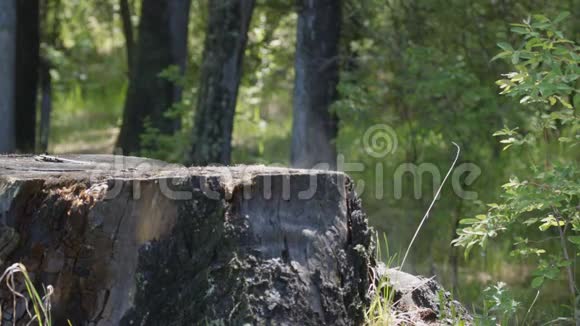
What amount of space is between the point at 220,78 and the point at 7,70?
2.05 m

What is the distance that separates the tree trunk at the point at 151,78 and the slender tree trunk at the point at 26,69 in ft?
3.50

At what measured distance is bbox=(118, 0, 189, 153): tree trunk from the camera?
32.3 ft

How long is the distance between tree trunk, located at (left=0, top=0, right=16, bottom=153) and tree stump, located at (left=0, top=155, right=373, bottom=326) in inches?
190

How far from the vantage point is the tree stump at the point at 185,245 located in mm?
3350

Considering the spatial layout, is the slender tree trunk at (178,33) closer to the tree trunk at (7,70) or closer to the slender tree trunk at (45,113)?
the slender tree trunk at (45,113)

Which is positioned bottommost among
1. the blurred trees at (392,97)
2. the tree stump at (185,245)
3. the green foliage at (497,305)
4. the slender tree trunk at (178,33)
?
the green foliage at (497,305)

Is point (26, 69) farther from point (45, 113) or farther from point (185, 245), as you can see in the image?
point (185, 245)

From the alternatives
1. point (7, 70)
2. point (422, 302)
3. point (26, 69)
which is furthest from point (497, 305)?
point (26, 69)

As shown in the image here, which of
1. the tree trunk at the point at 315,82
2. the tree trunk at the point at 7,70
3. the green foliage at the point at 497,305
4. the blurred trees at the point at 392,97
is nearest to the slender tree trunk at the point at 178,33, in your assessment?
the blurred trees at the point at 392,97

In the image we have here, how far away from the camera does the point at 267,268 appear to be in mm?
3369

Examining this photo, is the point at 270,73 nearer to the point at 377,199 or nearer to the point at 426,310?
the point at 377,199

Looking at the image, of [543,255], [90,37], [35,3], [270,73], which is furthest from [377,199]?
[90,37]

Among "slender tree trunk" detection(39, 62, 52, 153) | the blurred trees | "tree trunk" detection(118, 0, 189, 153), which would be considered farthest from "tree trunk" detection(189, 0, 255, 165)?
"slender tree trunk" detection(39, 62, 52, 153)

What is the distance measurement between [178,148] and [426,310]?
501 centimetres
